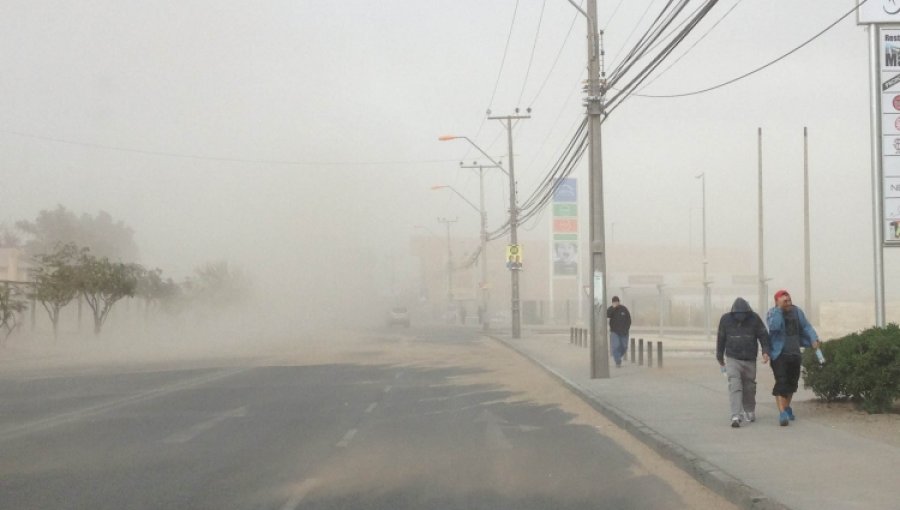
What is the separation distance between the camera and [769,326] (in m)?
11.8

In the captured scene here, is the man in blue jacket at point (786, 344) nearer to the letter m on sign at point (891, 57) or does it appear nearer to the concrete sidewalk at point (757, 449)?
the concrete sidewalk at point (757, 449)

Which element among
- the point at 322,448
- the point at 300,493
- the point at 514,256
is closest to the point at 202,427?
the point at 322,448

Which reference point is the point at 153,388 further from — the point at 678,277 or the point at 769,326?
the point at 678,277

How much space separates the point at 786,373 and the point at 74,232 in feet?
281

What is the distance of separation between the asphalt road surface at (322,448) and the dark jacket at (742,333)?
68.2 inches

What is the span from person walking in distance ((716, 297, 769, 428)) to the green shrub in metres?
1.42

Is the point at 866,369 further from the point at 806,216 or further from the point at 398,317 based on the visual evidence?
the point at 398,317

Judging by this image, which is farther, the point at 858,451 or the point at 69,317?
the point at 69,317

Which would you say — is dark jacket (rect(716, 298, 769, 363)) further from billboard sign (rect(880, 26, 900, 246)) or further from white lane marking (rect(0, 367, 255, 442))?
white lane marking (rect(0, 367, 255, 442))

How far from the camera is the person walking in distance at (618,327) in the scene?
22.7 metres

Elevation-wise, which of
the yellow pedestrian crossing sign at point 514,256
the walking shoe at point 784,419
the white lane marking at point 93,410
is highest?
the yellow pedestrian crossing sign at point 514,256

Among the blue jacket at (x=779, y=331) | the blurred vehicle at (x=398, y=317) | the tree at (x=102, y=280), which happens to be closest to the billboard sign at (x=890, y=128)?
the blue jacket at (x=779, y=331)

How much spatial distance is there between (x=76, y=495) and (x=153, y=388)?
37.5 ft

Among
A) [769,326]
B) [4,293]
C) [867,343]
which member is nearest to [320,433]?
[769,326]
